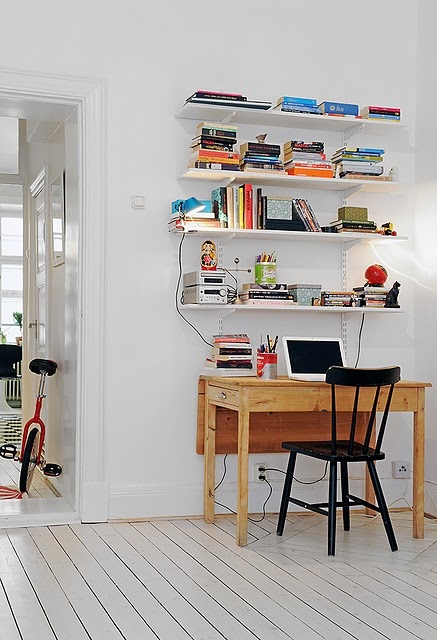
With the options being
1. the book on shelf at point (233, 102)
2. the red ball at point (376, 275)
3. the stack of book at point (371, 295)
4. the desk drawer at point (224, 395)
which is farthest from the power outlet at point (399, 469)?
the book on shelf at point (233, 102)

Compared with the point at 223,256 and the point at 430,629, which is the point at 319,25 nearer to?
the point at 223,256

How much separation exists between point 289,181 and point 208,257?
60 cm

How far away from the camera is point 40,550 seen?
12.5 ft

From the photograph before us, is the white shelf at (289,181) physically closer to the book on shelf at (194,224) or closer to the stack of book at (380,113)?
the book on shelf at (194,224)

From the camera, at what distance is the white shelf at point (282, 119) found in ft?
14.6

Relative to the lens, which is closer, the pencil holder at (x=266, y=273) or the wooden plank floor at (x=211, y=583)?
the wooden plank floor at (x=211, y=583)

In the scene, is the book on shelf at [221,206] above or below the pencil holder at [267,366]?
above

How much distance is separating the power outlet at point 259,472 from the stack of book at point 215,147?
156cm

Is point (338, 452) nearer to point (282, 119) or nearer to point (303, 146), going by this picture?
point (303, 146)

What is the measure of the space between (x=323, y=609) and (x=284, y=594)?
0.21 m

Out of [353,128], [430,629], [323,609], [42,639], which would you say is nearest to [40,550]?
[42,639]

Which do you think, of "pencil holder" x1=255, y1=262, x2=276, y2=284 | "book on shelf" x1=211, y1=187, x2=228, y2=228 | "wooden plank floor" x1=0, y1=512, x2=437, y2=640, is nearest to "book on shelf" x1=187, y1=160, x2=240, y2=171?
"book on shelf" x1=211, y1=187, x2=228, y2=228

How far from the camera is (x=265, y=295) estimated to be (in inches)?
177

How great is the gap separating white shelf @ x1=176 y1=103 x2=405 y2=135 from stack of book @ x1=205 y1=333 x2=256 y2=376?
1142 millimetres
